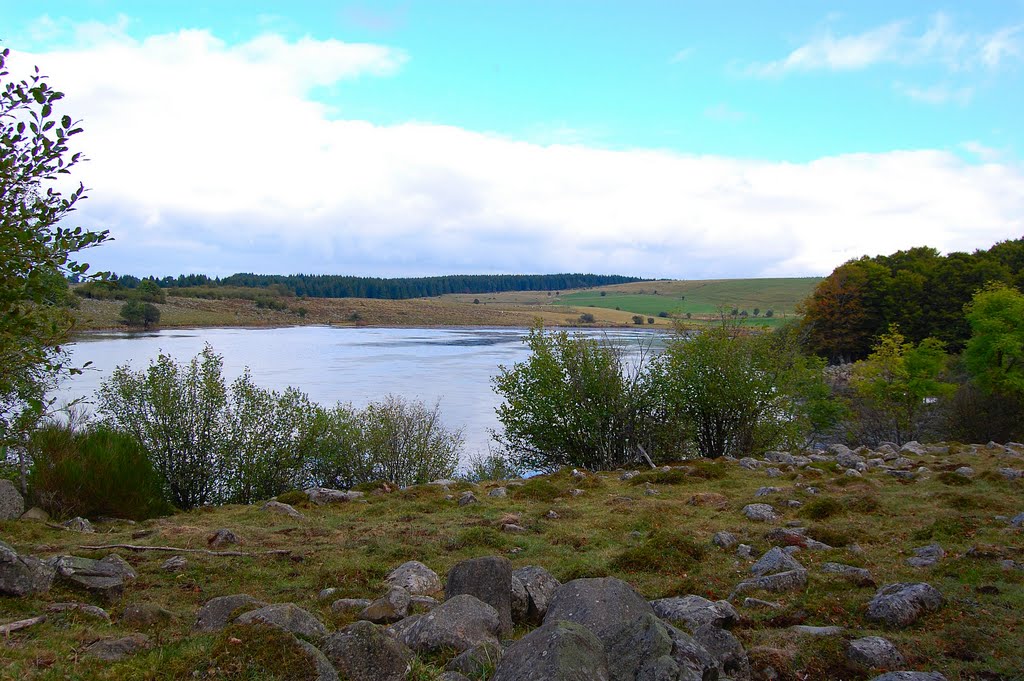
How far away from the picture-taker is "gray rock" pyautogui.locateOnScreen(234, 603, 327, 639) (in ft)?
17.7

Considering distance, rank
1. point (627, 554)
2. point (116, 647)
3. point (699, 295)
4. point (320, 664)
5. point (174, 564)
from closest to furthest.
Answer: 1. point (320, 664)
2. point (116, 647)
3. point (174, 564)
4. point (627, 554)
5. point (699, 295)

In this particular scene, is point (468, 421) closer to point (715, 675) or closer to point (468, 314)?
point (715, 675)

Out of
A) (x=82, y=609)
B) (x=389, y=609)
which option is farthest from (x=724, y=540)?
(x=82, y=609)

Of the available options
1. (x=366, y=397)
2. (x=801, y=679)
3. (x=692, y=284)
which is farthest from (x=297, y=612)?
(x=692, y=284)

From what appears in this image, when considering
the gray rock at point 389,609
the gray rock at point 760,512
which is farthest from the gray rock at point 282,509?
the gray rock at point 760,512

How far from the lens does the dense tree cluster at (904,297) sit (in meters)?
62.6

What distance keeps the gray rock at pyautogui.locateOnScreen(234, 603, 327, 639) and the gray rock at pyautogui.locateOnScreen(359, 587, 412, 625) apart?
0.95m

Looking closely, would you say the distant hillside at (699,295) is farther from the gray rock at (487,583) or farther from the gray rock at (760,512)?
the gray rock at (487,583)

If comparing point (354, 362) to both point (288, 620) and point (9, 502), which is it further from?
point (288, 620)

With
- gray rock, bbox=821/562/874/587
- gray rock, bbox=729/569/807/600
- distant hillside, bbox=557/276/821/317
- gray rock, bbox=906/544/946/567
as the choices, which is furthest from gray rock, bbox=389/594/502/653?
distant hillside, bbox=557/276/821/317

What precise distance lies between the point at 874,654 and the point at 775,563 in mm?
2700

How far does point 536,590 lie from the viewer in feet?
23.2

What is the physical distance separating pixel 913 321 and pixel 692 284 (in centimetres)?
11956

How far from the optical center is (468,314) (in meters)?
123
